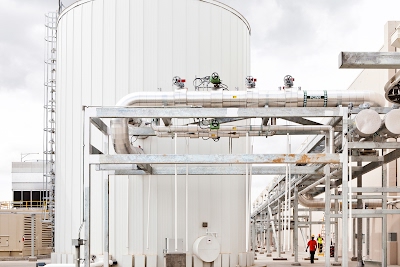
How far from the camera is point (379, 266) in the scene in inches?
801

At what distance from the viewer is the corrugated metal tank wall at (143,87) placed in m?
20.8

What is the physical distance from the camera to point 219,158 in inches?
549

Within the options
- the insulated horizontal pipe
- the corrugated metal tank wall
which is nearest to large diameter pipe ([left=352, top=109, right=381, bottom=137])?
the insulated horizontal pipe

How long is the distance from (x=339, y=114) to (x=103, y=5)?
1060 cm

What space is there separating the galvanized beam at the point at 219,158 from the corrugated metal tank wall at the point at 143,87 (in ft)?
22.6

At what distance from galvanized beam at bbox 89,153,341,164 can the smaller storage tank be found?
6.98 m

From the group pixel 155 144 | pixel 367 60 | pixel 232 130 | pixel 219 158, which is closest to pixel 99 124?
pixel 219 158

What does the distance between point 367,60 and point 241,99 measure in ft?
18.4

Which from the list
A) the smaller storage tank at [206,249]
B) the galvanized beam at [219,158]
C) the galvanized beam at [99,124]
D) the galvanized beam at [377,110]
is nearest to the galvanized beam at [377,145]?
the galvanized beam at [377,110]

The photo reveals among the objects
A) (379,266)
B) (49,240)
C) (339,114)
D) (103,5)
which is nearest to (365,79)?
(379,266)

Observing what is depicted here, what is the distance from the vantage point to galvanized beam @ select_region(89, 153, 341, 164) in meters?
13.8

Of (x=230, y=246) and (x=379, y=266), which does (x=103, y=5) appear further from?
(x=379, y=266)

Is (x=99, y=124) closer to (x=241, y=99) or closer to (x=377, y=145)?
→ (x=241, y=99)

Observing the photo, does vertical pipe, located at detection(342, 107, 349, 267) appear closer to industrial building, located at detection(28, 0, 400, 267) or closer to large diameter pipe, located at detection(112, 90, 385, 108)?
large diameter pipe, located at detection(112, 90, 385, 108)
